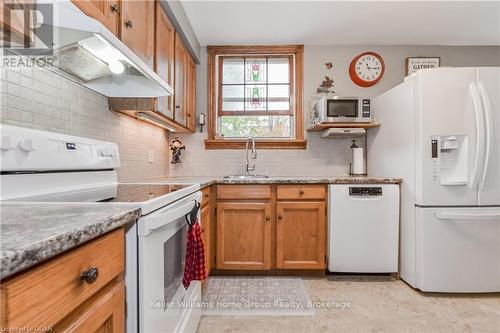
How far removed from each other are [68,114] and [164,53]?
0.86 meters

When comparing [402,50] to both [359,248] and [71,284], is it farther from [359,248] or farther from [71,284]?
[71,284]

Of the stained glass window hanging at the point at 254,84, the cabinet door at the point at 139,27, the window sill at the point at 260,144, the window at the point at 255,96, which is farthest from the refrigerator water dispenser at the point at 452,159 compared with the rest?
the cabinet door at the point at 139,27

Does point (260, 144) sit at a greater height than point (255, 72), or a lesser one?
lesser

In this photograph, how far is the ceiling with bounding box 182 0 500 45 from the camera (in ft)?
7.68

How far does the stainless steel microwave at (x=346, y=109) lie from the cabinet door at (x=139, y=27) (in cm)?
162

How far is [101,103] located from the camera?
1.73 metres

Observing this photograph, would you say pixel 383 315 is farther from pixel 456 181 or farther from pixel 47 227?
pixel 47 227

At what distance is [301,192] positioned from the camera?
2.44 meters

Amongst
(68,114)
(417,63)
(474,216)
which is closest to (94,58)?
(68,114)

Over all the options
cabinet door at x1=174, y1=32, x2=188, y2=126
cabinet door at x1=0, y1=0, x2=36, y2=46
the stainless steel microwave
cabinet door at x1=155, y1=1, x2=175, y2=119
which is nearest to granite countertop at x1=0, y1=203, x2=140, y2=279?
cabinet door at x1=0, y1=0, x2=36, y2=46

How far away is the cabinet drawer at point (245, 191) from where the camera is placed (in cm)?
245

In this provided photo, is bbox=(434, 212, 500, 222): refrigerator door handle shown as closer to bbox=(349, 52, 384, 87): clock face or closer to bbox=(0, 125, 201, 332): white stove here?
bbox=(349, 52, 384, 87): clock face

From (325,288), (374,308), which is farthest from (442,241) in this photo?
(325,288)

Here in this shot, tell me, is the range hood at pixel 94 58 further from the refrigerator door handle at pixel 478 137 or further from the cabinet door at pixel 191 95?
the refrigerator door handle at pixel 478 137
